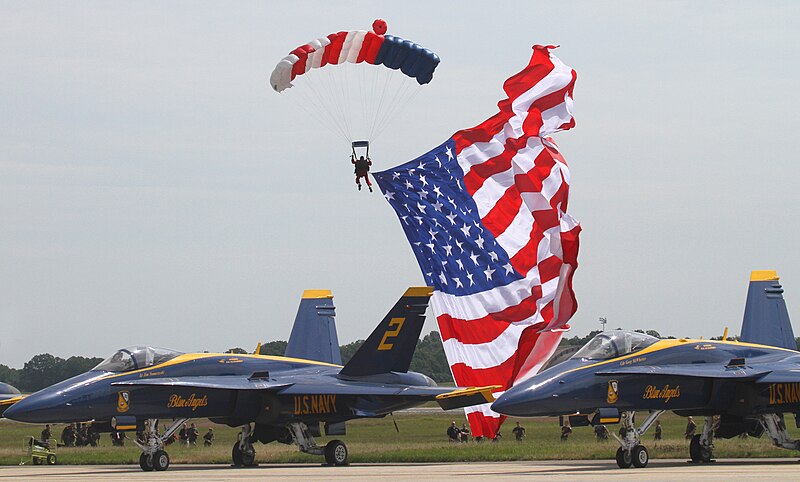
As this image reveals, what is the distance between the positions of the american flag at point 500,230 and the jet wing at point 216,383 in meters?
9.15

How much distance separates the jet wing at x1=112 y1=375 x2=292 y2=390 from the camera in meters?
25.3

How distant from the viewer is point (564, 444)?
1220 inches

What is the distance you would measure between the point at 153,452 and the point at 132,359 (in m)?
2.20

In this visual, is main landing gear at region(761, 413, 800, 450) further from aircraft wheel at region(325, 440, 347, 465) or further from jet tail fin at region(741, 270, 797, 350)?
aircraft wheel at region(325, 440, 347, 465)

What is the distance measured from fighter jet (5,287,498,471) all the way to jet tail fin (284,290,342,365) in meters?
2.76

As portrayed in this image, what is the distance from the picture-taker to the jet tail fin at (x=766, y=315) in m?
28.6

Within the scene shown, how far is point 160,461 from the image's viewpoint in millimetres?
24938

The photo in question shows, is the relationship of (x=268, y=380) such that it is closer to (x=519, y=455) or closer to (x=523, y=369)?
(x=519, y=455)

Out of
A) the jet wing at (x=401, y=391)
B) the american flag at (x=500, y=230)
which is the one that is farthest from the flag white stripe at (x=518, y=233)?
the jet wing at (x=401, y=391)

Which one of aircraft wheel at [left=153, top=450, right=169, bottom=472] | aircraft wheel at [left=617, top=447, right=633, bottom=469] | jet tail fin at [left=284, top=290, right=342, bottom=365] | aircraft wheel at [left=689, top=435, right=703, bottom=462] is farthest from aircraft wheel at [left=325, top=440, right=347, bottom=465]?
aircraft wheel at [left=689, top=435, right=703, bottom=462]

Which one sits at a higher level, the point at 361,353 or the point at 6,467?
the point at 361,353

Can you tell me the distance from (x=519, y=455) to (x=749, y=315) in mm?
6532

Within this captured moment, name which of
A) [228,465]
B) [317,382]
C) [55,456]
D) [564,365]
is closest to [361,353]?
[317,382]

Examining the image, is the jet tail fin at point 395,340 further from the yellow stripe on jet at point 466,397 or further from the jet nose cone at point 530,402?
the jet nose cone at point 530,402
